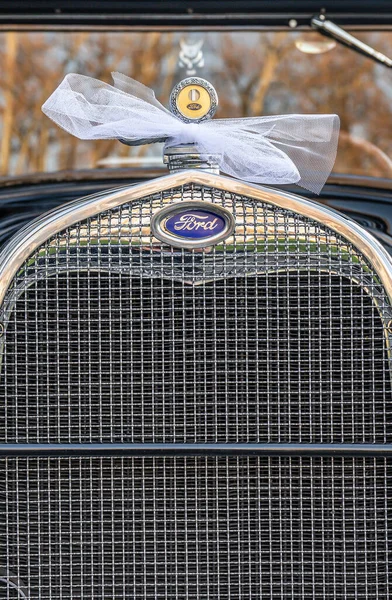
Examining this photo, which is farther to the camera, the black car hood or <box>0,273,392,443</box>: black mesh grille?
the black car hood

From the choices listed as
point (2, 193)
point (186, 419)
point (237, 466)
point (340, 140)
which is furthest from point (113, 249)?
point (340, 140)

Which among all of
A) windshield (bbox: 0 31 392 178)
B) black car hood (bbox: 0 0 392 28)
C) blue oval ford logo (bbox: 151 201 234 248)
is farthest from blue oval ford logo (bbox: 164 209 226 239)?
black car hood (bbox: 0 0 392 28)

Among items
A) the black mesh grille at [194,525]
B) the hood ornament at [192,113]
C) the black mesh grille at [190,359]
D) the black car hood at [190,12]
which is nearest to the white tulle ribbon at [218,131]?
the hood ornament at [192,113]

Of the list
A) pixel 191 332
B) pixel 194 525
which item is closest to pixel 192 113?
pixel 191 332

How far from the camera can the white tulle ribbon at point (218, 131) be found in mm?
2189

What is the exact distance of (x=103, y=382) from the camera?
2.06 metres

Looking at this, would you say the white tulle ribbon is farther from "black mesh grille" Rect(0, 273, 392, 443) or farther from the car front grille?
"black mesh grille" Rect(0, 273, 392, 443)

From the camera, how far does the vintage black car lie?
6.72ft

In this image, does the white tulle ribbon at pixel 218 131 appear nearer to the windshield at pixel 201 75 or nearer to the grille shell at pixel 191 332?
the grille shell at pixel 191 332

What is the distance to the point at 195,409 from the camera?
206 centimetres

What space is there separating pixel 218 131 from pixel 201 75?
2.17 feet

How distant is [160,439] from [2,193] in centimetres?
89

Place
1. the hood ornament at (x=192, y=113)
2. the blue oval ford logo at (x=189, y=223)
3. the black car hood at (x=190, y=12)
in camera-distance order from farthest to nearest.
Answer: the black car hood at (x=190, y=12) < the hood ornament at (x=192, y=113) < the blue oval ford logo at (x=189, y=223)

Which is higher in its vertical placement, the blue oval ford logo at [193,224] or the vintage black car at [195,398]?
the blue oval ford logo at [193,224]
